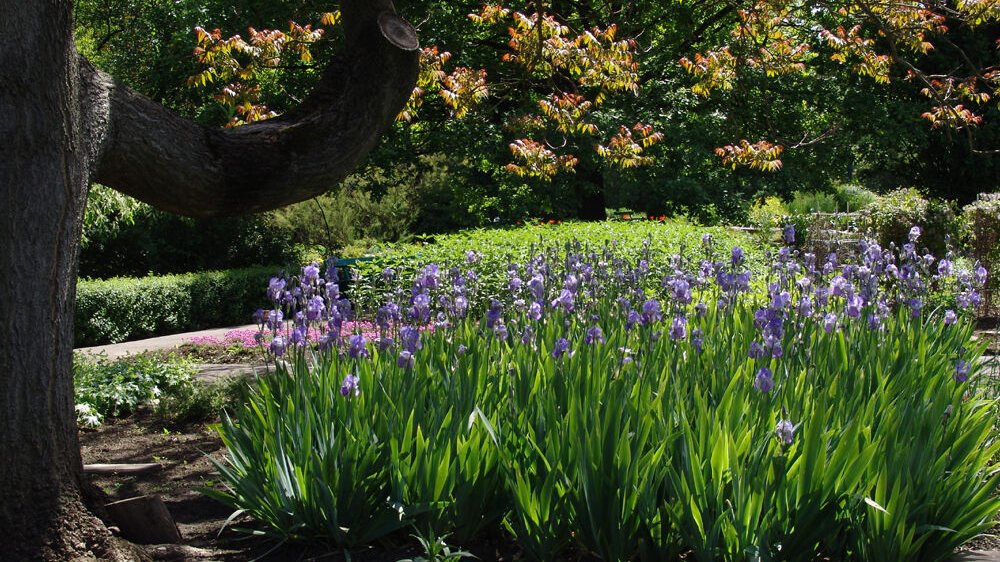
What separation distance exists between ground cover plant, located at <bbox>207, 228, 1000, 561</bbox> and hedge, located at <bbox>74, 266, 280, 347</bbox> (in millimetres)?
9240

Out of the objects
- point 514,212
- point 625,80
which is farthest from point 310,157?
point 514,212

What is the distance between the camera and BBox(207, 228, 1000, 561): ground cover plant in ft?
8.32

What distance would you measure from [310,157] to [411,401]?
1.24m

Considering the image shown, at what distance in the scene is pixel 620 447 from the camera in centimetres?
264

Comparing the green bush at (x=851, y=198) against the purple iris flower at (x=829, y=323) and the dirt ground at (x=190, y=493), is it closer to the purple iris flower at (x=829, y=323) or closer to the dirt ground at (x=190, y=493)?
the purple iris flower at (x=829, y=323)

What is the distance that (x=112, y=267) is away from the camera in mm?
15984

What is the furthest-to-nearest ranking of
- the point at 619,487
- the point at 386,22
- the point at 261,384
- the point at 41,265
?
the point at 386,22 → the point at 261,384 → the point at 41,265 → the point at 619,487

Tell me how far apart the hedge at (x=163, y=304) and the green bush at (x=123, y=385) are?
5.48 meters

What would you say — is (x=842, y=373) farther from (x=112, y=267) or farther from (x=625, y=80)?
(x=112, y=267)

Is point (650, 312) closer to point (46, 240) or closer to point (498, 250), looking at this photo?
point (46, 240)

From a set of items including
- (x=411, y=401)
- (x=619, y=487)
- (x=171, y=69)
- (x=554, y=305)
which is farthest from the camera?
(x=171, y=69)

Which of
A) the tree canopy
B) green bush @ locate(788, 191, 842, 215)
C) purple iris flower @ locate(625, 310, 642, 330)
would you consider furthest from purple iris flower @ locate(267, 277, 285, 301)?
green bush @ locate(788, 191, 842, 215)

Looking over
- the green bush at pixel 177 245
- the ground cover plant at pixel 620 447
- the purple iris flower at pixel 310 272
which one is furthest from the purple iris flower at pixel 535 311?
the green bush at pixel 177 245

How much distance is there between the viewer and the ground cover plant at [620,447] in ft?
8.32
